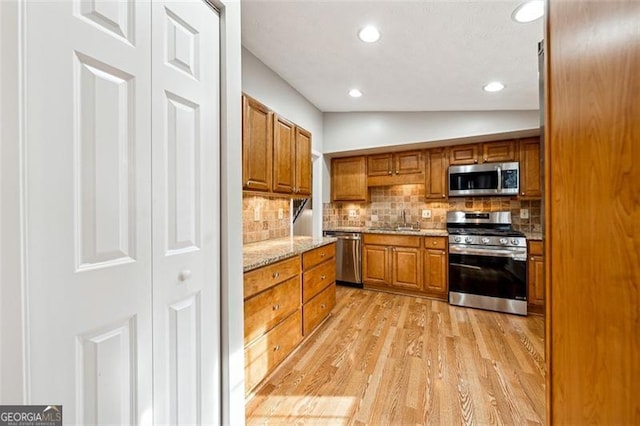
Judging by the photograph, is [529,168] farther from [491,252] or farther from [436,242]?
[436,242]

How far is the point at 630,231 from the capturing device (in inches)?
19.3

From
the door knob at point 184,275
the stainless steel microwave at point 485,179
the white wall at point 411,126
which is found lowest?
the door knob at point 184,275

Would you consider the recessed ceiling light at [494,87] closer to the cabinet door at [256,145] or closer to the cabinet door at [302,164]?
the cabinet door at [302,164]

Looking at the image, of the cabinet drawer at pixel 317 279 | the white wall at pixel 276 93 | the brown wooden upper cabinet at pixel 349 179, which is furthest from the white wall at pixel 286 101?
the cabinet drawer at pixel 317 279

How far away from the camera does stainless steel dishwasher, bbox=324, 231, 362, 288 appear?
401 centimetres

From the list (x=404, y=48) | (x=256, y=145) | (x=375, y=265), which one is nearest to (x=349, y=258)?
(x=375, y=265)

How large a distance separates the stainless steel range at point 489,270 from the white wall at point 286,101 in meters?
1.87

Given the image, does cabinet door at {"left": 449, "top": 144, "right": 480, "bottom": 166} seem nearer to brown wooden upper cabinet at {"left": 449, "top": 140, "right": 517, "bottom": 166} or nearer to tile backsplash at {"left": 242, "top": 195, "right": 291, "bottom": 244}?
brown wooden upper cabinet at {"left": 449, "top": 140, "right": 517, "bottom": 166}

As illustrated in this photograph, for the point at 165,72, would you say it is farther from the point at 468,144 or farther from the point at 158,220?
the point at 468,144

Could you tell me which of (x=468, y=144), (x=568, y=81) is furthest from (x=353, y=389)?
(x=468, y=144)

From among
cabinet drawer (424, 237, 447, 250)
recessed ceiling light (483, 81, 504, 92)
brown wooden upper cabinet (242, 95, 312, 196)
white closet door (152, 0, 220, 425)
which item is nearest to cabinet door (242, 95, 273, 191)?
brown wooden upper cabinet (242, 95, 312, 196)

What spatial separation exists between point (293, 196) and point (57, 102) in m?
2.01

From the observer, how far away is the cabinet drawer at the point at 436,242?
346 centimetres

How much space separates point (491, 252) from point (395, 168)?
1.64 meters
